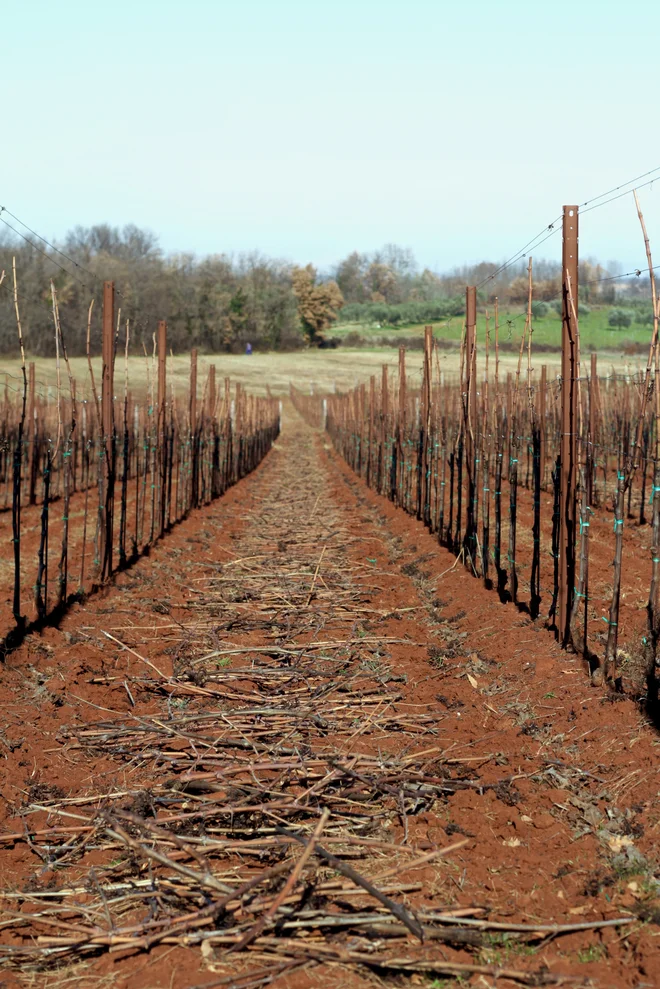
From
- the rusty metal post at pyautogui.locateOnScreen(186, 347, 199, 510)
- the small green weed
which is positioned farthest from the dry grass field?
the small green weed

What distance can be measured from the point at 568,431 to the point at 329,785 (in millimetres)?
3073

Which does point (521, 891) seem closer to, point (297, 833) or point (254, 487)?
point (297, 833)

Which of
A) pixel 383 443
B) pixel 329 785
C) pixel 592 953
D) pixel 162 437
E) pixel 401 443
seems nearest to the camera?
pixel 592 953

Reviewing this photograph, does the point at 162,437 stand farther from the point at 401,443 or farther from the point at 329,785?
the point at 329,785

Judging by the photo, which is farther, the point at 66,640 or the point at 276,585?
the point at 276,585

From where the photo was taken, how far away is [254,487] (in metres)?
20.5

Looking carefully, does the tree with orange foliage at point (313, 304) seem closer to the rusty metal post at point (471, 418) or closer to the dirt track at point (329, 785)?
the rusty metal post at point (471, 418)

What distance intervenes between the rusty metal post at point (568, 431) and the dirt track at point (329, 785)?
41 cm

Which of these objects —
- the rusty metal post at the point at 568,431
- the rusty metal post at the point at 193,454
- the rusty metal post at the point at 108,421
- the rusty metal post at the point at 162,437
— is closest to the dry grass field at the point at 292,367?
the rusty metal post at the point at 193,454

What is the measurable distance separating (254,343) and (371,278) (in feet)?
146

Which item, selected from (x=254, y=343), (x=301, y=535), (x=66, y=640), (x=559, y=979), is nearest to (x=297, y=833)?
(x=559, y=979)

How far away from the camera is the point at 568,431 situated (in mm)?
6465

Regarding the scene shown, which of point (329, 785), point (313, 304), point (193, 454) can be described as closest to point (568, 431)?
point (329, 785)

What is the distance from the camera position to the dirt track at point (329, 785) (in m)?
3.23
